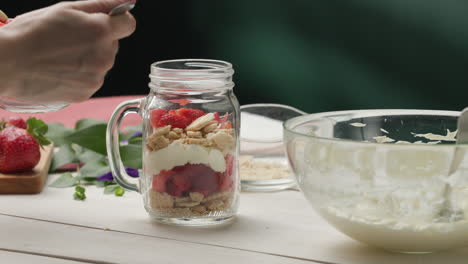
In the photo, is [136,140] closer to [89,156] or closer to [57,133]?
[89,156]

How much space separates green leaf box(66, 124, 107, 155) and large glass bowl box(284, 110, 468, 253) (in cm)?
55

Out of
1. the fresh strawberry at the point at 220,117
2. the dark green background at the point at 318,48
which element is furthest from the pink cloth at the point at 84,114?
the dark green background at the point at 318,48

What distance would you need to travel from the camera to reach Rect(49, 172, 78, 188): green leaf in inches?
49.3

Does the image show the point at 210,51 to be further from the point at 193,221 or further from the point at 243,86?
the point at 193,221

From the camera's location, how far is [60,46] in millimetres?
972

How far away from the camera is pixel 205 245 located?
94cm

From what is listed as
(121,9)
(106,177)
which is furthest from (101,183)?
(121,9)

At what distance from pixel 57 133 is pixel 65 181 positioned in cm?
25

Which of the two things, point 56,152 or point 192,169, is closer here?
point 192,169

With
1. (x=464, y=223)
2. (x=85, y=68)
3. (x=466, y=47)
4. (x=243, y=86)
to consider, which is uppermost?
(x=85, y=68)

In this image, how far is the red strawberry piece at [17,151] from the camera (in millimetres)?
1216

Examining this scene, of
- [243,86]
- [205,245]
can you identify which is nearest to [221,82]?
[205,245]

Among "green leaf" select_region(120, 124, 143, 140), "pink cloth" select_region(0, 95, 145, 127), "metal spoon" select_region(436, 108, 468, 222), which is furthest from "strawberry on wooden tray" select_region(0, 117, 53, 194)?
"metal spoon" select_region(436, 108, 468, 222)

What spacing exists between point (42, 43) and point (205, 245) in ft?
1.16
